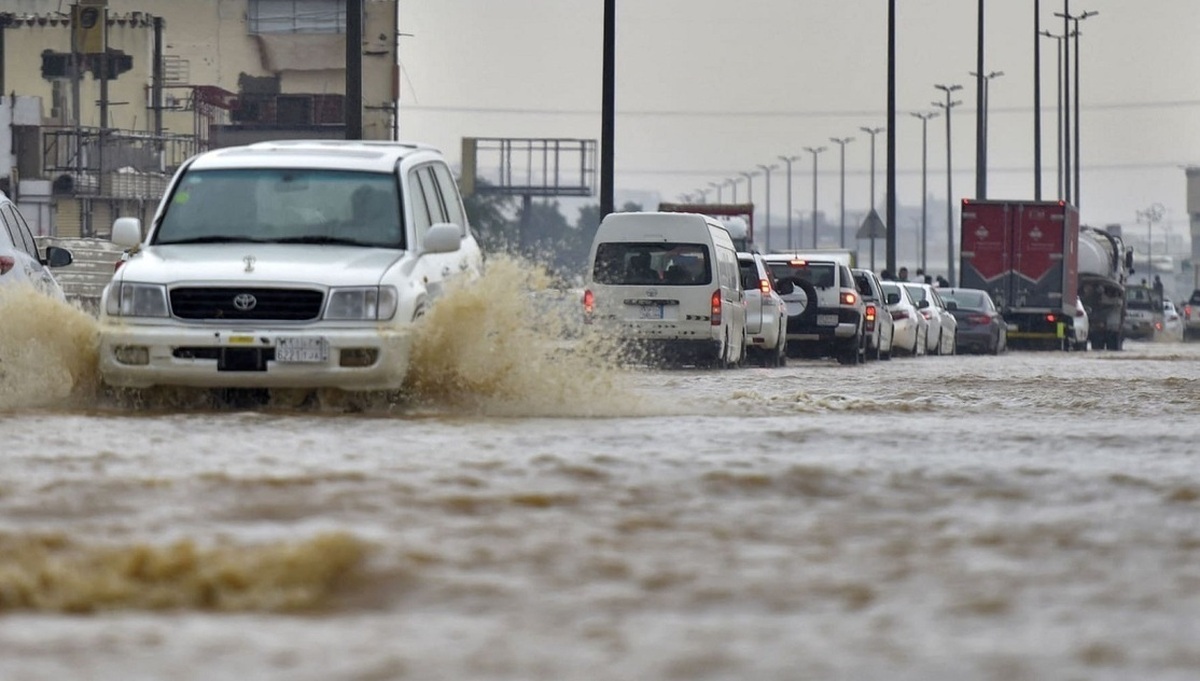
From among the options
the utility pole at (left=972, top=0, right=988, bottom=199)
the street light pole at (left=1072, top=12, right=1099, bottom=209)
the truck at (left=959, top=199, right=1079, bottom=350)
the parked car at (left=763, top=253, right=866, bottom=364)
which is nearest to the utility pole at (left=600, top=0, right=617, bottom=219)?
the parked car at (left=763, top=253, right=866, bottom=364)

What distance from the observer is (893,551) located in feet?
25.1

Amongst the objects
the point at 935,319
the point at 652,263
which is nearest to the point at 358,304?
the point at 652,263

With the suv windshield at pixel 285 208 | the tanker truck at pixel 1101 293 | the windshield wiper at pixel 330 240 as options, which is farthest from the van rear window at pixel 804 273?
the tanker truck at pixel 1101 293

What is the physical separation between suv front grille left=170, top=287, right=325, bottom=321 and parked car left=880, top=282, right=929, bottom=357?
82.3 ft

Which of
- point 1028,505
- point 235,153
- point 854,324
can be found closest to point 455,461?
point 1028,505

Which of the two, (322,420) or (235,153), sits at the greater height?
(235,153)

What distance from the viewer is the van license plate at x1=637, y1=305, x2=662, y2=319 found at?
27.2 meters

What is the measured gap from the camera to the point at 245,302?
13945 mm

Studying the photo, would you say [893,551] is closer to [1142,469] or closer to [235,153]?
[1142,469]

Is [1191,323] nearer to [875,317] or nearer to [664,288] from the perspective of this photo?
[875,317]

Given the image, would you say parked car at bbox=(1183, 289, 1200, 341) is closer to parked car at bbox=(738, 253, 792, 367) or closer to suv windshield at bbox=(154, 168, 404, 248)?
parked car at bbox=(738, 253, 792, 367)

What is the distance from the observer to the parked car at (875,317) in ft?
117

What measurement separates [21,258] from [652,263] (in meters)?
11.7

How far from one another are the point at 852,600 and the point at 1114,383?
1675 cm
